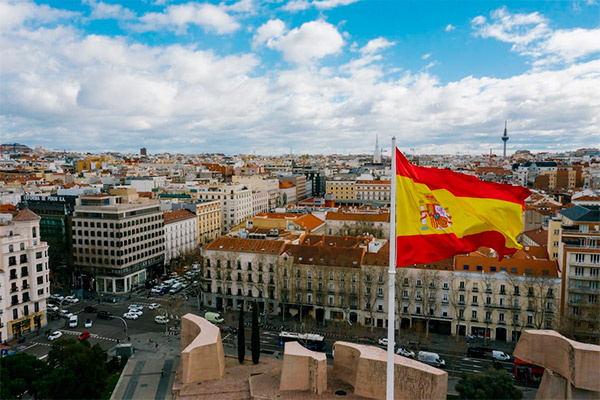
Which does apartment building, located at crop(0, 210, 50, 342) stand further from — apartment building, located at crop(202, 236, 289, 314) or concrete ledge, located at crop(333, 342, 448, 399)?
concrete ledge, located at crop(333, 342, 448, 399)

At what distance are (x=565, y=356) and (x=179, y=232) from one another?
223 feet

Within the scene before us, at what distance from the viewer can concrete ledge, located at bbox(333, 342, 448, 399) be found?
26578 mm

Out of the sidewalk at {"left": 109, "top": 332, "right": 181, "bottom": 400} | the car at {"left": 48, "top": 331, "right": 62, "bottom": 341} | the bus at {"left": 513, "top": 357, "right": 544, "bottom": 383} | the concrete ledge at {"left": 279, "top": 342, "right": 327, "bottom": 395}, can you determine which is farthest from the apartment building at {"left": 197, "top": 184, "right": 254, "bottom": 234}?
the concrete ledge at {"left": 279, "top": 342, "right": 327, "bottom": 395}

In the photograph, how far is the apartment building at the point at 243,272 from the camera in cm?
5628

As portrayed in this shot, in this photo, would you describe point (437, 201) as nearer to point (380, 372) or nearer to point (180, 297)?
point (380, 372)

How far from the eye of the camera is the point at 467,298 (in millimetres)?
49312

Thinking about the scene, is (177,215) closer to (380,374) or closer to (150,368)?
(150,368)

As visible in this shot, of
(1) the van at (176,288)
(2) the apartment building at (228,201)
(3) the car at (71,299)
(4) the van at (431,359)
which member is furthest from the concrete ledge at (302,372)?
(2) the apartment building at (228,201)

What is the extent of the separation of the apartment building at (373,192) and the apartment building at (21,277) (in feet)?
335

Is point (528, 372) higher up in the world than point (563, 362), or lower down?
lower down

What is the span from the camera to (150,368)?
41562mm

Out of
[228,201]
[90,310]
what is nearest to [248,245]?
[90,310]

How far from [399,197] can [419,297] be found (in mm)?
38270

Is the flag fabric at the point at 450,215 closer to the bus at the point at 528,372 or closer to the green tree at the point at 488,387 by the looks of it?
the green tree at the point at 488,387
